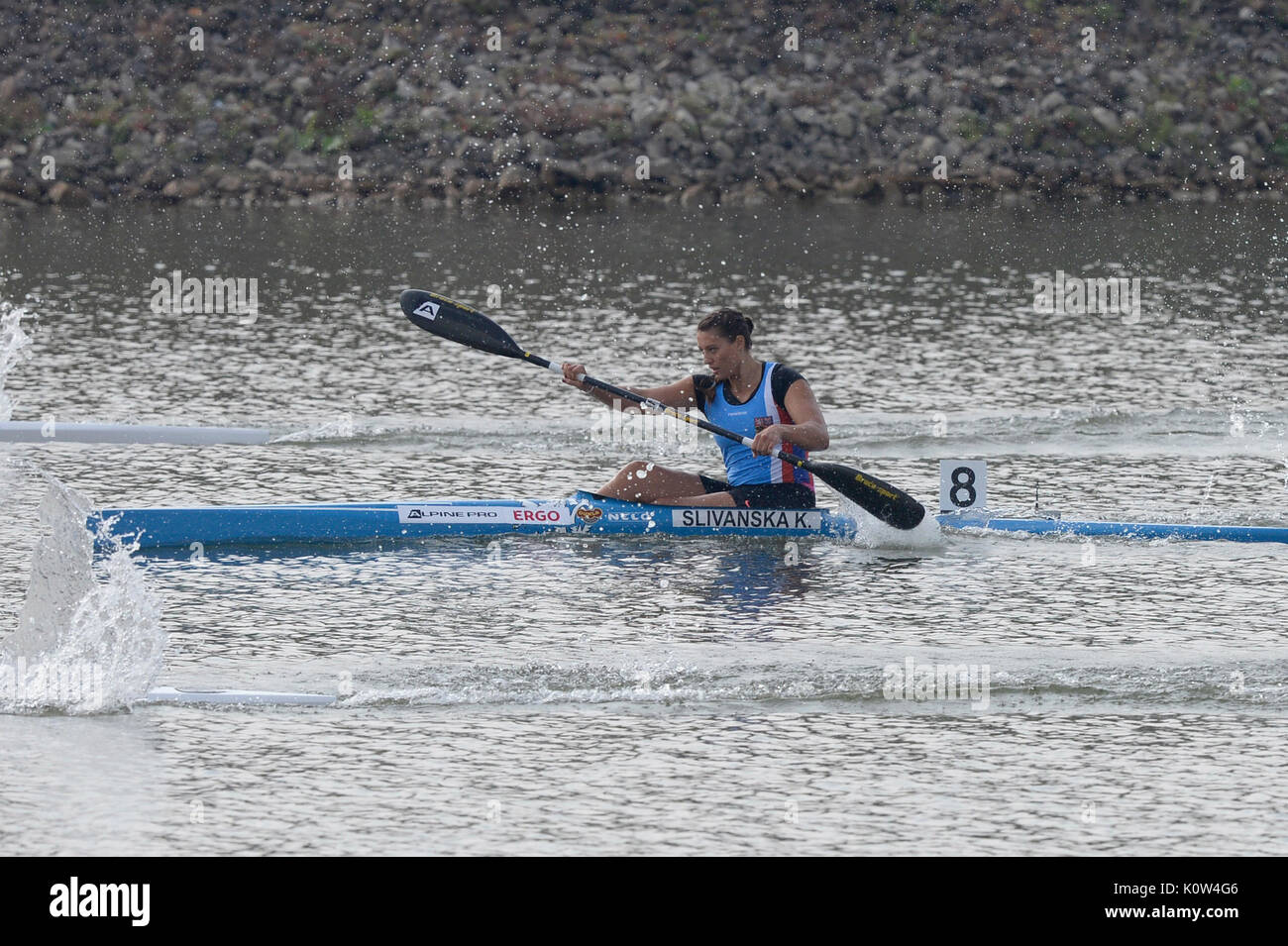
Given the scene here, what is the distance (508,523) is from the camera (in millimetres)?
13234

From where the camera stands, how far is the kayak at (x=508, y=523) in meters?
13.0

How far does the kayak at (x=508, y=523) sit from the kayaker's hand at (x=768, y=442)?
542 mm

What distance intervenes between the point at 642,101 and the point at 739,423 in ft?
72.9

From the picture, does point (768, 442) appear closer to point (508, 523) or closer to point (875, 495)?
point (875, 495)

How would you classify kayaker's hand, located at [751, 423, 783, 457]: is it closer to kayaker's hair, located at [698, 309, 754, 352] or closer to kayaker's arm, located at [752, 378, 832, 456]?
kayaker's arm, located at [752, 378, 832, 456]

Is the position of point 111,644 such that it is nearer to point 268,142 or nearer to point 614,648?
point 614,648

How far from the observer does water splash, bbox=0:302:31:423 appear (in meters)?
17.3

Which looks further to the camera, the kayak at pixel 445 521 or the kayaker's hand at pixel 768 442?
the kayak at pixel 445 521

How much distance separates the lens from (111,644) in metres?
9.84

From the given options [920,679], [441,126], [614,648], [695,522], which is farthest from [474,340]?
[441,126]

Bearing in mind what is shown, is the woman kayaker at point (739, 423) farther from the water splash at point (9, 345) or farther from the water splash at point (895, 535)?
the water splash at point (9, 345)

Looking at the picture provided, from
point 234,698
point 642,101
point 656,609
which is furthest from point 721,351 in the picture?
point 642,101

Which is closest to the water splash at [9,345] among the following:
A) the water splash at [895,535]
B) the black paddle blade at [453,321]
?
the black paddle blade at [453,321]

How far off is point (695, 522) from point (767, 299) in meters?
11.1
